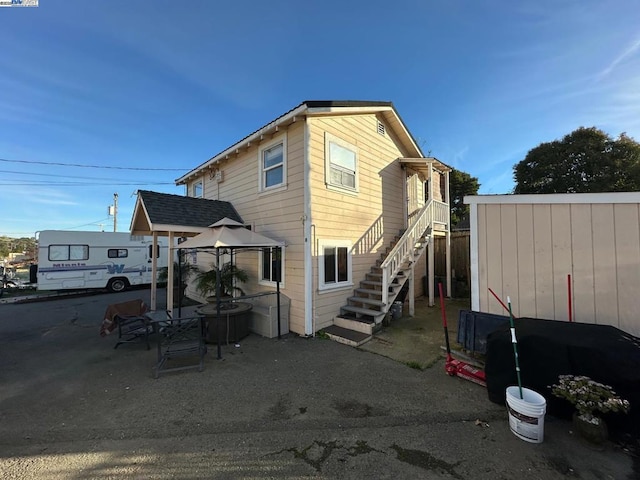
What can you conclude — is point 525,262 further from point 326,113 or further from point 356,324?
point 326,113

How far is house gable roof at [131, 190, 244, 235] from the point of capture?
6.58m

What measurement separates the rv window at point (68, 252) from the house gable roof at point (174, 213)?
6.82 meters

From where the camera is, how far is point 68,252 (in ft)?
40.4

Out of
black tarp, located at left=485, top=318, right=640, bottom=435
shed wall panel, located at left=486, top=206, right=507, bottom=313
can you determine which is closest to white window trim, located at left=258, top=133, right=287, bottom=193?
shed wall panel, located at left=486, top=206, right=507, bottom=313

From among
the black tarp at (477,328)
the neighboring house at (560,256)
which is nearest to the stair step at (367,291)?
the black tarp at (477,328)

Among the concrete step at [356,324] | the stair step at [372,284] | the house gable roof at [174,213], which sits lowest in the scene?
the concrete step at [356,324]

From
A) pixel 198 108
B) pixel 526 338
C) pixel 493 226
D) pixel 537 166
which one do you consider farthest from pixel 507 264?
pixel 537 166

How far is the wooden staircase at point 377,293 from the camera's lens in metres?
6.29

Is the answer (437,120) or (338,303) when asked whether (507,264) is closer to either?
(338,303)

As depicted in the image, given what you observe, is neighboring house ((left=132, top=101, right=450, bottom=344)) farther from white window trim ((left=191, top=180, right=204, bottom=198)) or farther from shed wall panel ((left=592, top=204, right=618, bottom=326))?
shed wall panel ((left=592, top=204, right=618, bottom=326))

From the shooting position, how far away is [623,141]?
56.3 ft

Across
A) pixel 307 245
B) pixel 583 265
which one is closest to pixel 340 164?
pixel 307 245

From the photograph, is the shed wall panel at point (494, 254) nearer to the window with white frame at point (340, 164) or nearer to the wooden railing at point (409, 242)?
the wooden railing at point (409, 242)

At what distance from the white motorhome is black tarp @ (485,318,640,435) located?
11928 mm
